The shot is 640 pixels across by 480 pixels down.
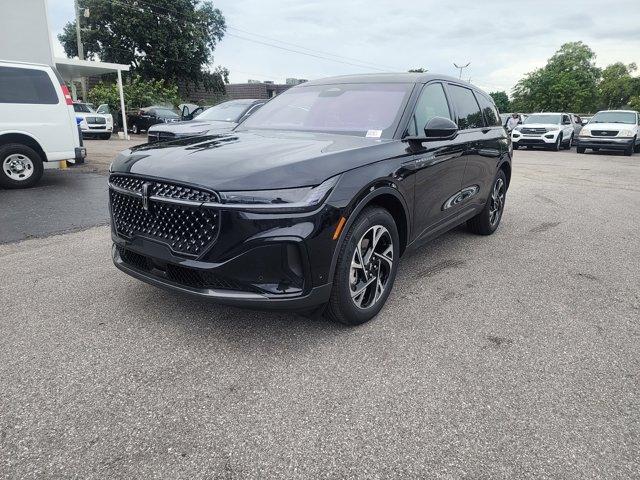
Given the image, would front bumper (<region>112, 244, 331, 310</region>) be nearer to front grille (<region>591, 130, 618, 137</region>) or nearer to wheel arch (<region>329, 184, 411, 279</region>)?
wheel arch (<region>329, 184, 411, 279</region>)

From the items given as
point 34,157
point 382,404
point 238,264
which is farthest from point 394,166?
point 34,157

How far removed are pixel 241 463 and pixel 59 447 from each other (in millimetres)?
803

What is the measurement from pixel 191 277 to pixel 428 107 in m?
2.45

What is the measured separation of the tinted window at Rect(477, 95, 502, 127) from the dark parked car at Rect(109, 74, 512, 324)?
1.40 m

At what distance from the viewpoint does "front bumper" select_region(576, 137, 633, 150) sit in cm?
1816

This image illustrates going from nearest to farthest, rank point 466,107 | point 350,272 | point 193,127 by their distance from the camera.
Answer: point 350,272 → point 466,107 → point 193,127

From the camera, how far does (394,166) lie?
10.6ft

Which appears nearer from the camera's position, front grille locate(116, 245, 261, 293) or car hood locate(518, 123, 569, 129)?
front grille locate(116, 245, 261, 293)

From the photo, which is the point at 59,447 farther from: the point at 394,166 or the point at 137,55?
the point at 137,55

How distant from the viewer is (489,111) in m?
5.43

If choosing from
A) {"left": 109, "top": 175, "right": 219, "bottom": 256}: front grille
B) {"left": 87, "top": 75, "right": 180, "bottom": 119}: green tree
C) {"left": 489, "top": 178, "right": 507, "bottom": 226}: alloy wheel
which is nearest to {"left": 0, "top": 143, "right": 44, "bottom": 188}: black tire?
{"left": 109, "top": 175, "right": 219, "bottom": 256}: front grille

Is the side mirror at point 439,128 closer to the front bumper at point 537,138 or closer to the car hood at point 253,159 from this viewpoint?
the car hood at point 253,159

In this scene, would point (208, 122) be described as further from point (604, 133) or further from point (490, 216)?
point (604, 133)

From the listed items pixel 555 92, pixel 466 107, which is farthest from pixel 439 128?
pixel 555 92
